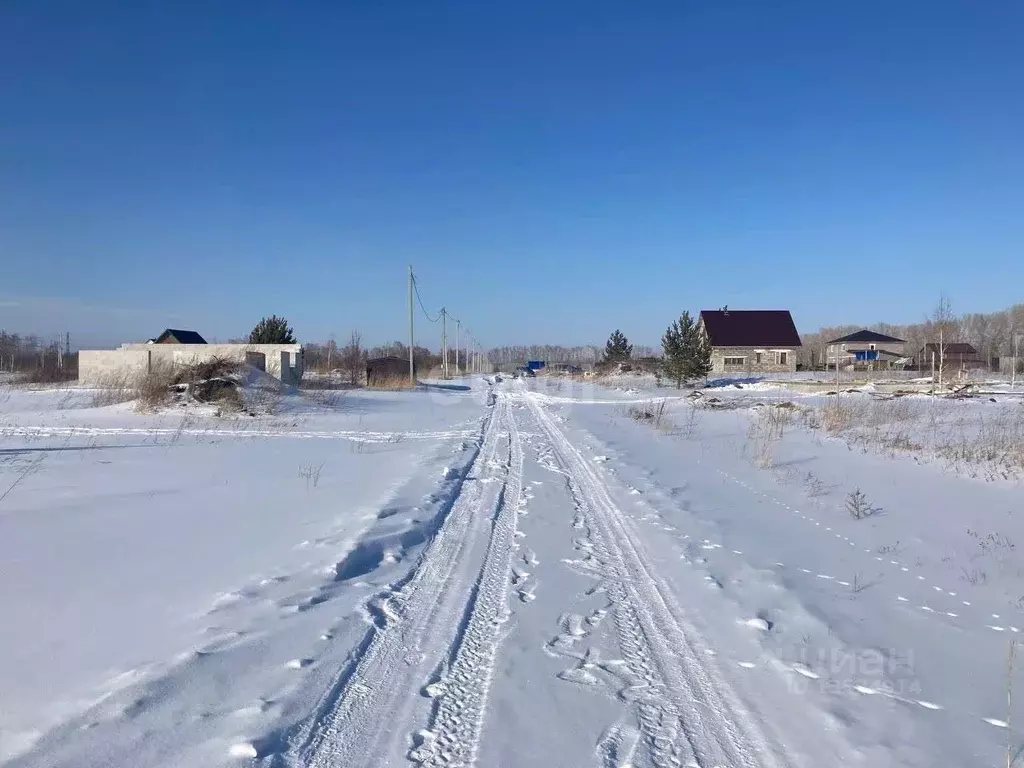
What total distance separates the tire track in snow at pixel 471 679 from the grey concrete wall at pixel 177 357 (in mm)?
28446

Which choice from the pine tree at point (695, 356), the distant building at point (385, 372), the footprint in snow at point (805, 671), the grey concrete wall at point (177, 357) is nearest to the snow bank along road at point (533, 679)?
the footprint in snow at point (805, 671)

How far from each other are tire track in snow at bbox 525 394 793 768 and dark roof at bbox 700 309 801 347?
56.0 meters

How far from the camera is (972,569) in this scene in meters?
6.26

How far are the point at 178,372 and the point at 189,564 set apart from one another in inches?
780

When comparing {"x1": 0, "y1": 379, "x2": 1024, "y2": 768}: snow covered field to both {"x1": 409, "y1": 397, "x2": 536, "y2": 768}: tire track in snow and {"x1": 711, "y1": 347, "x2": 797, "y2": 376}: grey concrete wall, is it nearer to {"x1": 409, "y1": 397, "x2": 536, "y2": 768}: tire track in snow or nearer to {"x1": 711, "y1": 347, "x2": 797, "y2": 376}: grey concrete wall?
{"x1": 409, "y1": 397, "x2": 536, "y2": 768}: tire track in snow

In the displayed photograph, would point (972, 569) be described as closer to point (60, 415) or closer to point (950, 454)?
point (950, 454)

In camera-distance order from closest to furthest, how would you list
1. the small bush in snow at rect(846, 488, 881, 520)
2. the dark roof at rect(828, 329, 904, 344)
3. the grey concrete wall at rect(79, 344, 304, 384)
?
the small bush in snow at rect(846, 488, 881, 520) < the grey concrete wall at rect(79, 344, 304, 384) < the dark roof at rect(828, 329, 904, 344)

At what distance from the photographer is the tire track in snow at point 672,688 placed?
3135 mm

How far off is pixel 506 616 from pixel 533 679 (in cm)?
100

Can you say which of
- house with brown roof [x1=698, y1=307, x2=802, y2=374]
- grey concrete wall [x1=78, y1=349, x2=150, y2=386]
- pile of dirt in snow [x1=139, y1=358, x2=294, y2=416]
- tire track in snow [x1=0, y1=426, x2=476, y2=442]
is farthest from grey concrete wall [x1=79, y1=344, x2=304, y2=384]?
house with brown roof [x1=698, y1=307, x2=802, y2=374]

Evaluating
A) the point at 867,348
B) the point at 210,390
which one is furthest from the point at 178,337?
the point at 867,348

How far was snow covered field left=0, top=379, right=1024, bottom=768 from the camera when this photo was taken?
321 cm

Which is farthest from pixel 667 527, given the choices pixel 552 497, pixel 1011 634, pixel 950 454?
pixel 950 454

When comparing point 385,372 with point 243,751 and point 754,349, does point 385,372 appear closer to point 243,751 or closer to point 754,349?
point 754,349
